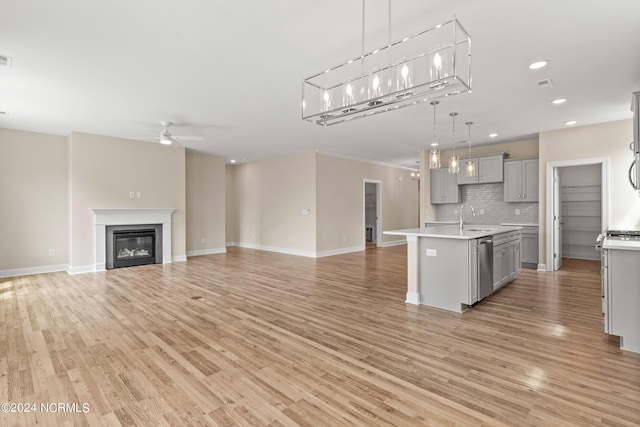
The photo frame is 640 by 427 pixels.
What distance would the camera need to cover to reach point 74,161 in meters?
6.26

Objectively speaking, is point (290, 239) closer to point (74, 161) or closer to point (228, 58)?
point (74, 161)

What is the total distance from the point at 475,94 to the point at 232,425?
4.61 m

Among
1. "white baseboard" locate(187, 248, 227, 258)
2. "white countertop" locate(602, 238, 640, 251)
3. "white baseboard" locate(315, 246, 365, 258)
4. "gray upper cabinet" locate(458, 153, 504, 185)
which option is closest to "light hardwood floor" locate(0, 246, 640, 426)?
"white countertop" locate(602, 238, 640, 251)

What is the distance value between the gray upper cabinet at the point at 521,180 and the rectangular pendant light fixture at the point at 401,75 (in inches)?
157

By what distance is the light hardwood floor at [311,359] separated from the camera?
195 cm

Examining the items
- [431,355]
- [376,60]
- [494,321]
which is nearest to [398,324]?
[431,355]

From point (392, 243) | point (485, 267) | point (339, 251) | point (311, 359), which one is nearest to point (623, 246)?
point (485, 267)

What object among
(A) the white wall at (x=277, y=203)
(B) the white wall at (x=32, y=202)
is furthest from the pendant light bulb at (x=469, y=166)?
(B) the white wall at (x=32, y=202)

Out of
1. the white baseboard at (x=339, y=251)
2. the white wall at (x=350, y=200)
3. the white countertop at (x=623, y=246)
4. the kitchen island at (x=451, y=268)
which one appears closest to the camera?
the white countertop at (x=623, y=246)

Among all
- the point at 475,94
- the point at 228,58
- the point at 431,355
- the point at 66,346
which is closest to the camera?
the point at 431,355

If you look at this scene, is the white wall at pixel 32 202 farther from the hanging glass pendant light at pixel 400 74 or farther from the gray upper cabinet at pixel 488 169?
the gray upper cabinet at pixel 488 169

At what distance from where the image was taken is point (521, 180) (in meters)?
6.86

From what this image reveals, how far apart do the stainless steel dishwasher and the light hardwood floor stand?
21cm

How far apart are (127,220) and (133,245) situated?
0.63m
